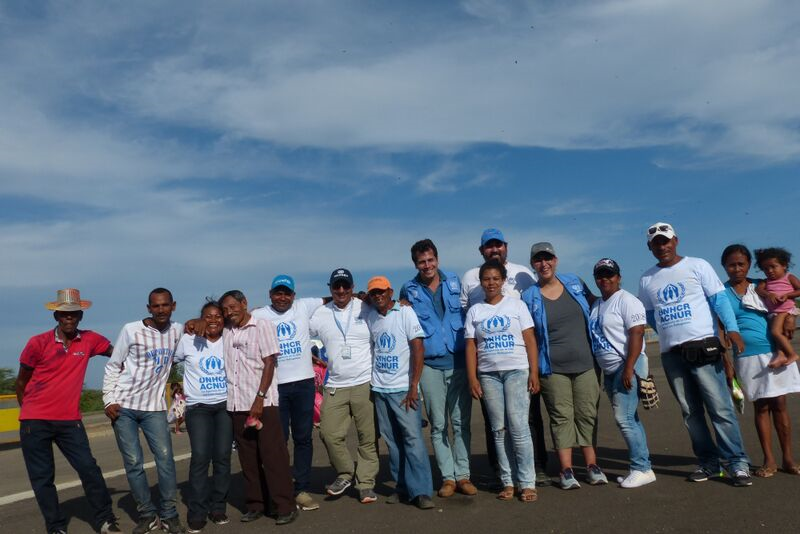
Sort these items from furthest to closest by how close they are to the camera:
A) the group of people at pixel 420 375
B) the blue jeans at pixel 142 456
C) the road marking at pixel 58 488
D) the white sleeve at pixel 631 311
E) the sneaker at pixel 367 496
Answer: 1. the road marking at pixel 58 488
2. the sneaker at pixel 367 496
3. the white sleeve at pixel 631 311
4. the group of people at pixel 420 375
5. the blue jeans at pixel 142 456

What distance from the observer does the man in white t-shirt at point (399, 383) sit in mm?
6074

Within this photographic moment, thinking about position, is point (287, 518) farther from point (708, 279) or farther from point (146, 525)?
point (708, 279)

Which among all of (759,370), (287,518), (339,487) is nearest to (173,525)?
Result: (287,518)

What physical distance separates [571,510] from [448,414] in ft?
4.74

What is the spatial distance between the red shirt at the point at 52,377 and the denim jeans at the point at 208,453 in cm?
105

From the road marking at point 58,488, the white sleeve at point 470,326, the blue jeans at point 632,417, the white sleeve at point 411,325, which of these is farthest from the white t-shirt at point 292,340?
the road marking at point 58,488

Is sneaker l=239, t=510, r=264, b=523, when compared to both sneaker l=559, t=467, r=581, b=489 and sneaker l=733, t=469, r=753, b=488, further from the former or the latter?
sneaker l=733, t=469, r=753, b=488

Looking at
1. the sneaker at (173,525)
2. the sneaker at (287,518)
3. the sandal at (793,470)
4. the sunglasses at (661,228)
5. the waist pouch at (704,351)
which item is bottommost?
the sandal at (793,470)

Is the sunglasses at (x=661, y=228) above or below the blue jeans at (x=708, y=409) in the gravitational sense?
above

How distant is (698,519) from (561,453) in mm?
1412

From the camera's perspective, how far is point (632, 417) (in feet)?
20.3

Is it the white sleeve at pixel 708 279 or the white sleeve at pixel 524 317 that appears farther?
the white sleeve at pixel 708 279

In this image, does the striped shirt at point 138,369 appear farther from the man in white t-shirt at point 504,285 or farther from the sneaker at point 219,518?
the man in white t-shirt at point 504,285

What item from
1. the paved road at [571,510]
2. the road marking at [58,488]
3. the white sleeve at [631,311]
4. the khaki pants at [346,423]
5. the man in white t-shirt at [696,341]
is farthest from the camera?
the road marking at [58,488]
